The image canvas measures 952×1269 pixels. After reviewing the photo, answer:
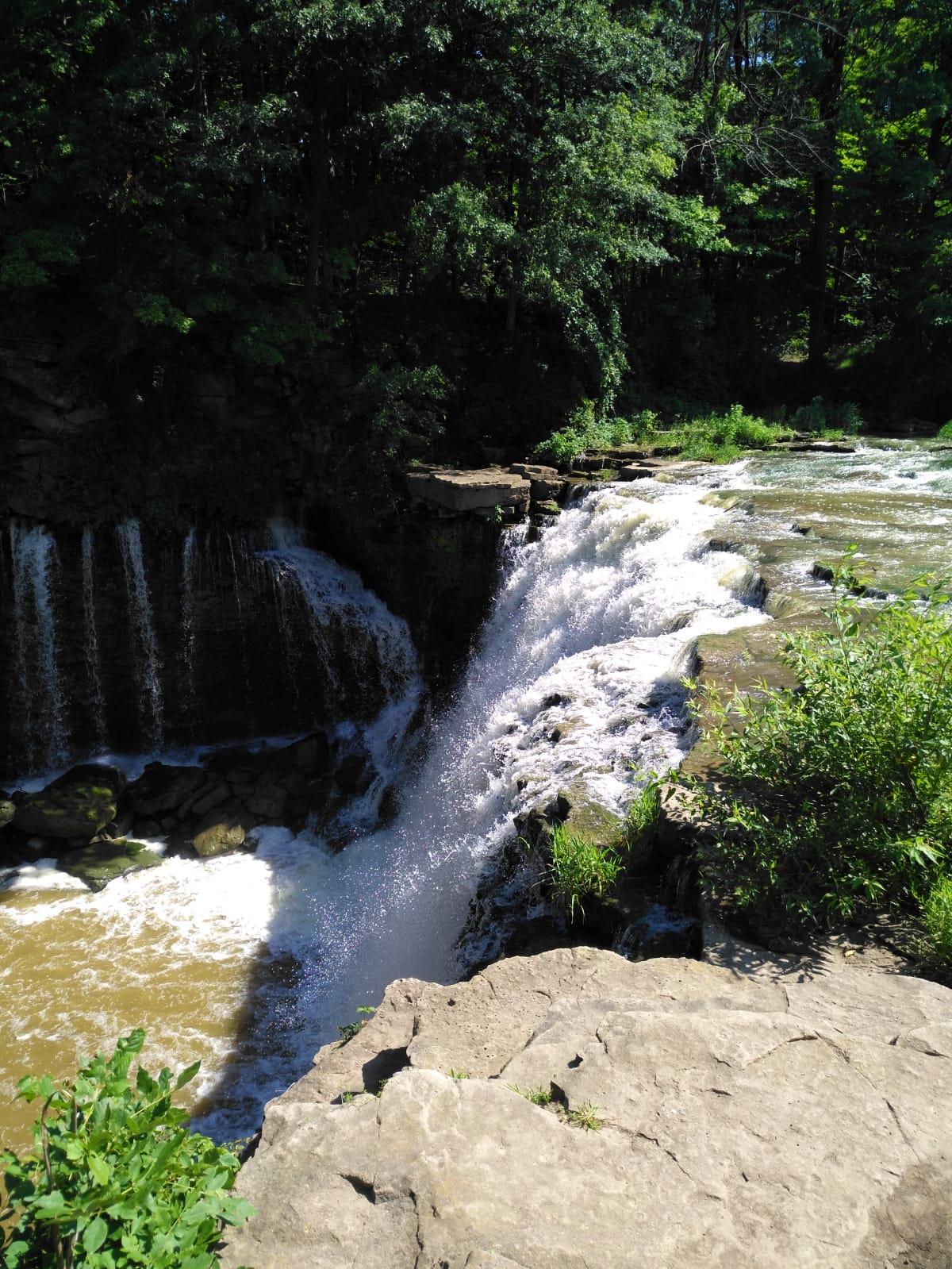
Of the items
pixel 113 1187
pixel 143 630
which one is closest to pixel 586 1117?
pixel 113 1187

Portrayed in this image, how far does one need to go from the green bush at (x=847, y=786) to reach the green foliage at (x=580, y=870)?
78cm

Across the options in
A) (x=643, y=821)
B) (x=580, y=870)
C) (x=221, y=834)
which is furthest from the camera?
(x=221, y=834)

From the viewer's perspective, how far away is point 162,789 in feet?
35.9

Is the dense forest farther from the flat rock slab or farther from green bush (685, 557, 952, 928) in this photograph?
green bush (685, 557, 952, 928)

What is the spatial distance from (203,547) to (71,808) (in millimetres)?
3792

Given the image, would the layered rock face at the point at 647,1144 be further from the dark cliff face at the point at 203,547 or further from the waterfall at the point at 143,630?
the waterfall at the point at 143,630

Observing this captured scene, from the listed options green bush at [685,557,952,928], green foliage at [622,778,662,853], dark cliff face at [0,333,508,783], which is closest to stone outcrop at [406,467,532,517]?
dark cliff face at [0,333,508,783]

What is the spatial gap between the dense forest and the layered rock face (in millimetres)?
9734

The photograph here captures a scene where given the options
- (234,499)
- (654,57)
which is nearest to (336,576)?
(234,499)

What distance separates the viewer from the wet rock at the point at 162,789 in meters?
10.7

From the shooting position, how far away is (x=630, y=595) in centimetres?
820

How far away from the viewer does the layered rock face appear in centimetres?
228

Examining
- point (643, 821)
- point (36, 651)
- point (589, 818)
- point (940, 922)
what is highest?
point (940, 922)

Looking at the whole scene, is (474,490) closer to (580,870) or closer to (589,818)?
(589,818)
